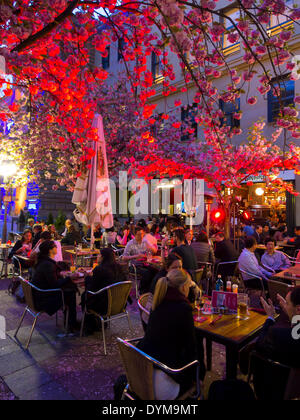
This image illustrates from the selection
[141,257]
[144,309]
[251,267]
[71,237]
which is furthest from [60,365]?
[71,237]

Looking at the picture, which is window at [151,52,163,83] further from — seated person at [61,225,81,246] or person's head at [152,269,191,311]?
person's head at [152,269,191,311]

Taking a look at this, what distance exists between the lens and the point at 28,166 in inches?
529

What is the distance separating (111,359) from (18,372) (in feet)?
3.84

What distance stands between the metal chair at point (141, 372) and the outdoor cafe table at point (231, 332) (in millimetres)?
457

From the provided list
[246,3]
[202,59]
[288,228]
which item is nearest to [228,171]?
[288,228]

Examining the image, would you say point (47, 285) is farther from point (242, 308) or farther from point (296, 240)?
point (296, 240)

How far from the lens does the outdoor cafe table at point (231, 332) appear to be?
8.77 ft

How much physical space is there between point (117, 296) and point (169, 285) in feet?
6.01

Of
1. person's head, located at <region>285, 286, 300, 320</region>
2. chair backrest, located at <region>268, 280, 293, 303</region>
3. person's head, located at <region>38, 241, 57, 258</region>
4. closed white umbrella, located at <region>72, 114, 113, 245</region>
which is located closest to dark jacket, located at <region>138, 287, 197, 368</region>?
person's head, located at <region>285, 286, 300, 320</region>

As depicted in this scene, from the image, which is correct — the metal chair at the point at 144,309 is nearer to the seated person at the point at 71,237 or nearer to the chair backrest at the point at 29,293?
the chair backrest at the point at 29,293

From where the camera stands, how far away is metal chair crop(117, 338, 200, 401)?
6.96ft

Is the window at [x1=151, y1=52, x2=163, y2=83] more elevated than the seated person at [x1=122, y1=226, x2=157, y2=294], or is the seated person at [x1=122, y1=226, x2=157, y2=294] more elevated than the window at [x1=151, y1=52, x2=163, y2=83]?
the window at [x1=151, y1=52, x2=163, y2=83]

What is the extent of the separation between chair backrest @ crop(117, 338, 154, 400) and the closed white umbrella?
14.3 feet
